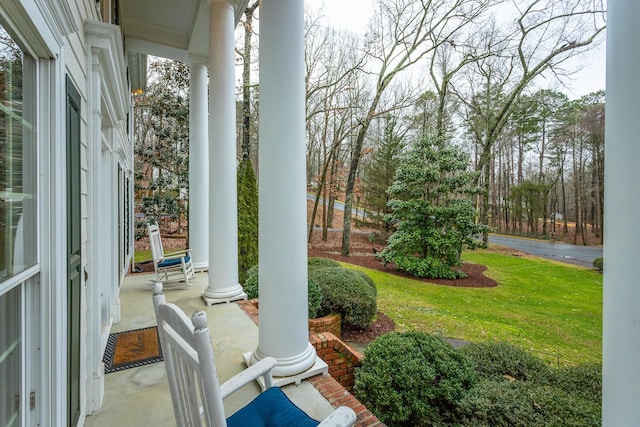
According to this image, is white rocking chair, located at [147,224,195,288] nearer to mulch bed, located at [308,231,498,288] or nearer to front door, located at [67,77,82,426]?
front door, located at [67,77,82,426]

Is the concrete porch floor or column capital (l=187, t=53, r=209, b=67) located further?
column capital (l=187, t=53, r=209, b=67)

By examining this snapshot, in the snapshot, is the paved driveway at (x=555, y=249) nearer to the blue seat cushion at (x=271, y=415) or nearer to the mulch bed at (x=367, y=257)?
the mulch bed at (x=367, y=257)

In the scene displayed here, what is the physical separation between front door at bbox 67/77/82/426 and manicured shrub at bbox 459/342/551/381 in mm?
2891

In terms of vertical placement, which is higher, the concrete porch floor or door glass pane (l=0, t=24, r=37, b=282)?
door glass pane (l=0, t=24, r=37, b=282)

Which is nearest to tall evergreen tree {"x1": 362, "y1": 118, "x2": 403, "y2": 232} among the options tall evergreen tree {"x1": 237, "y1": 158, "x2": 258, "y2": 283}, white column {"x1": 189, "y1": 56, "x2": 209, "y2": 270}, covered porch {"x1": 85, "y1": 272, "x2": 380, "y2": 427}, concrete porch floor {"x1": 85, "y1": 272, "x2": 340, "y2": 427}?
tall evergreen tree {"x1": 237, "y1": 158, "x2": 258, "y2": 283}

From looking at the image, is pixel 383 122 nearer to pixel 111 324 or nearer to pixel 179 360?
pixel 111 324

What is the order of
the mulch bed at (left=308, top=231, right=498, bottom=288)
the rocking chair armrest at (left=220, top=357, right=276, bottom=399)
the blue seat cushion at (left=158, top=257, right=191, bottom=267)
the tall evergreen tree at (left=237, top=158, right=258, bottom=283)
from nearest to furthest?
1. the rocking chair armrest at (left=220, top=357, right=276, bottom=399)
2. the blue seat cushion at (left=158, top=257, right=191, bottom=267)
3. the tall evergreen tree at (left=237, top=158, right=258, bottom=283)
4. the mulch bed at (left=308, top=231, right=498, bottom=288)

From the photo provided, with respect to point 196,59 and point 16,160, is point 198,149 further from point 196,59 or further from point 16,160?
point 16,160

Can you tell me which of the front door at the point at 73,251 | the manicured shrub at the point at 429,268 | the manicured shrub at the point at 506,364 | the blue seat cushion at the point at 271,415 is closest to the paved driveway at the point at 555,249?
the manicured shrub at the point at 429,268

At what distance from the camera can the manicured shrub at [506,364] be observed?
8.81 feet

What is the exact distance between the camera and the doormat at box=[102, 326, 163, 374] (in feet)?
9.29

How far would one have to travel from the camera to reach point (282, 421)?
1.42m

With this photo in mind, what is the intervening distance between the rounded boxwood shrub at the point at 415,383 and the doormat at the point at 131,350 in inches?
78.2

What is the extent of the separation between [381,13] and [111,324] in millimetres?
12286
